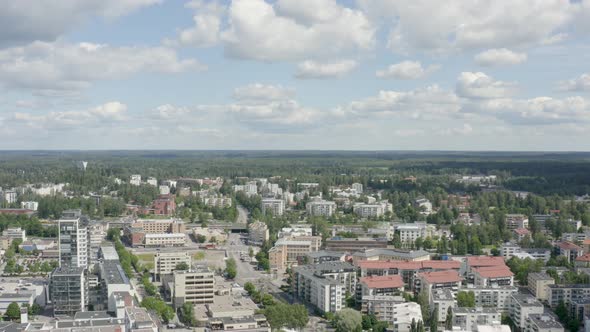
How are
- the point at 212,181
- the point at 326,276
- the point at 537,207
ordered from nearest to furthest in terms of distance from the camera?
the point at 326,276, the point at 537,207, the point at 212,181

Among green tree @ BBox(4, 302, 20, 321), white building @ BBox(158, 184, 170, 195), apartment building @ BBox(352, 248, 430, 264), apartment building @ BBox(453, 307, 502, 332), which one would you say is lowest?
green tree @ BBox(4, 302, 20, 321)

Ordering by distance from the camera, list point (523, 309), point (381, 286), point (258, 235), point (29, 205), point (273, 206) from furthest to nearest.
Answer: point (273, 206), point (29, 205), point (258, 235), point (381, 286), point (523, 309)

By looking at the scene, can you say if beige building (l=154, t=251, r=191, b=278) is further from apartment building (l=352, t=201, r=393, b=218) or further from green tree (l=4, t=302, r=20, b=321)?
apartment building (l=352, t=201, r=393, b=218)

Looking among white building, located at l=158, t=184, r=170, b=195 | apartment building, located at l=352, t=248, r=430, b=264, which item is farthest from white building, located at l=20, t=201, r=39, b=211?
apartment building, located at l=352, t=248, r=430, b=264

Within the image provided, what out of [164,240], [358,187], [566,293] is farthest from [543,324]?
[358,187]

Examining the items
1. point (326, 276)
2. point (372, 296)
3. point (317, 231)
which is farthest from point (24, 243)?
point (372, 296)

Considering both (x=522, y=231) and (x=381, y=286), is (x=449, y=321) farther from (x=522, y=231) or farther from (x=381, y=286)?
(x=522, y=231)

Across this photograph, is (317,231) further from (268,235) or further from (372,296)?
(372,296)
